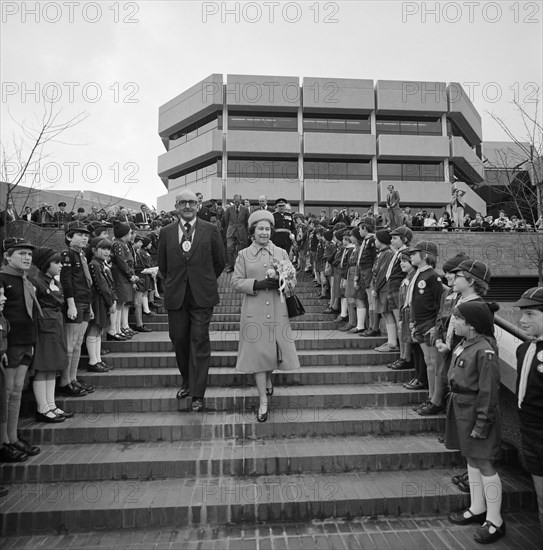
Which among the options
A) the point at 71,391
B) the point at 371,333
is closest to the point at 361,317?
the point at 371,333

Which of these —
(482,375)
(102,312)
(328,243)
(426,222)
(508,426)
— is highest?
(426,222)

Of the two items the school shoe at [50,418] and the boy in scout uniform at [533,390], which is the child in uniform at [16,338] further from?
the boy in scout uniform at [533,390]

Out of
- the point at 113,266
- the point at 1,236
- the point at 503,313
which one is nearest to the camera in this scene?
the point at 113,266

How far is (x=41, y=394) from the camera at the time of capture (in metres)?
4.61

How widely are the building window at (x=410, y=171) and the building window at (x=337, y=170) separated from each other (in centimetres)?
124

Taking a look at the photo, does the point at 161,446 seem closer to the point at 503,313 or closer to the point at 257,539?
the point at 257,539

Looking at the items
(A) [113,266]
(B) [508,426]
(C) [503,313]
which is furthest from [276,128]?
(B) [508,426]

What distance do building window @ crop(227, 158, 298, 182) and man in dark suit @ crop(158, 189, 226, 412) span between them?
2878 cm

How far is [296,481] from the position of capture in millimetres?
3918

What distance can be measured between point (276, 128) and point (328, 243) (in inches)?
1039

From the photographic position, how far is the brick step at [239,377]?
5523 millimetres

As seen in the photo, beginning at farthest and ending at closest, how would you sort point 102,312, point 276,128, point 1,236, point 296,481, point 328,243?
point 276,128, point 1,236, point 328,243, point 102,312, point 296,481

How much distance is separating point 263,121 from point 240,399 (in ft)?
104

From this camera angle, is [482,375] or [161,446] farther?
[161,446]
